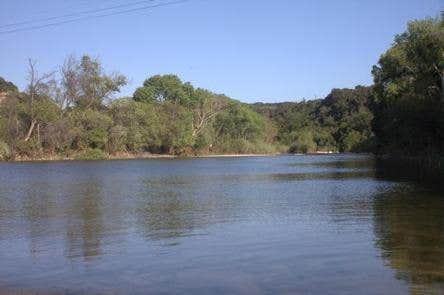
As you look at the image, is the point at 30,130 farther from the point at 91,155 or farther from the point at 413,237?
the point at 413,237

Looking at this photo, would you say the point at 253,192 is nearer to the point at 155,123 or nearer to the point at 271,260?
the point at 271,260

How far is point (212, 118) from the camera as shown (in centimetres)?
12356

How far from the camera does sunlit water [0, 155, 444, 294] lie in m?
11.2

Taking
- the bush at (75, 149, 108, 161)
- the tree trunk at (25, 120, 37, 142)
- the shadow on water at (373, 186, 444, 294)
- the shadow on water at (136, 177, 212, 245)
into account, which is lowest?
the shadow on water at (373, 186, 444, 294)

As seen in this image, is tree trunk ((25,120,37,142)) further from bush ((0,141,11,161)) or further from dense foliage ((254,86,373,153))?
dense foliage ((254,86,373,153))

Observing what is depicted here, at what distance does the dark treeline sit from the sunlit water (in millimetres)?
28622

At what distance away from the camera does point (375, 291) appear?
411 inches

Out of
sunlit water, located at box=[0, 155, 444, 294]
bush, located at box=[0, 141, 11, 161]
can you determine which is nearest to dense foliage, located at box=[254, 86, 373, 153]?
bush, located at box=[0, 141, 11, 161]

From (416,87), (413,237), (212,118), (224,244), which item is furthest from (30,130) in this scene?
(413,237)

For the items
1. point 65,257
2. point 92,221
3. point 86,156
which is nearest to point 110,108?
point 86,156

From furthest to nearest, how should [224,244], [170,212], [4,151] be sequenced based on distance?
[4,151] < [170,212] < [224,244]

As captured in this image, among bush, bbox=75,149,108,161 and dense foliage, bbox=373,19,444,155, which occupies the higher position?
dense foliage, bbox=373,19,444,155

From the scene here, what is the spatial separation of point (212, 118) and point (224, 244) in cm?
10839

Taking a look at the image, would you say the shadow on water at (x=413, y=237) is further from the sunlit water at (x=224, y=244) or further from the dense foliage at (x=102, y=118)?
the dense foliage at (x=102, y=118)
